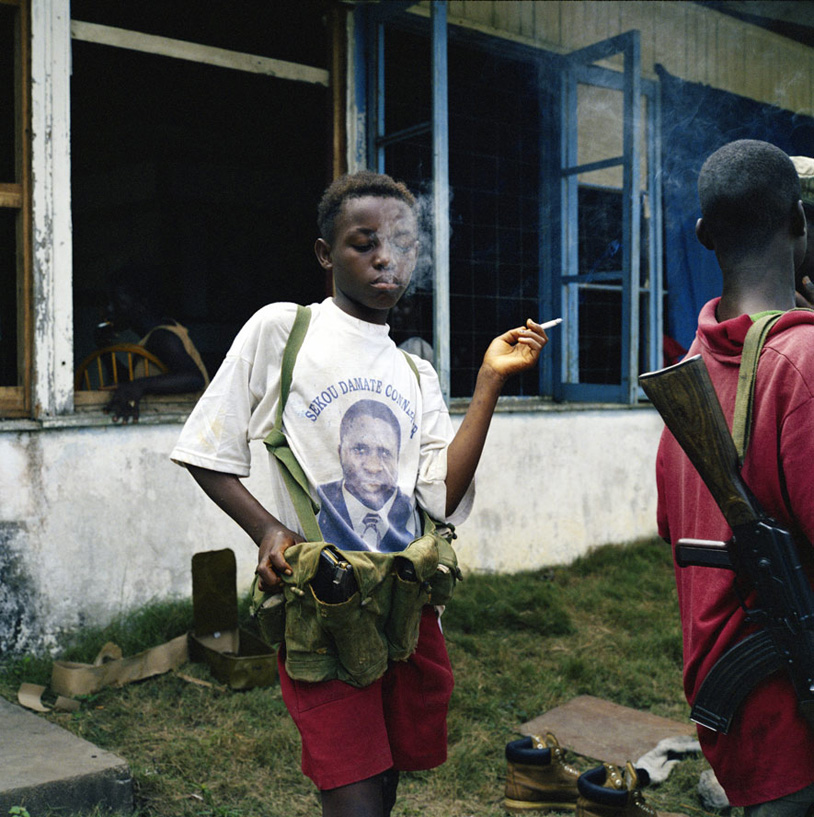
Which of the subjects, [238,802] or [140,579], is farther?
[140,579]

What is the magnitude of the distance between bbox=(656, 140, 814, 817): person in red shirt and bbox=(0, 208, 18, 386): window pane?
3.31 metres

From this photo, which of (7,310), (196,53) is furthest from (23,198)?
(196,53)

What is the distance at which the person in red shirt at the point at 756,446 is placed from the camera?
1.51 m

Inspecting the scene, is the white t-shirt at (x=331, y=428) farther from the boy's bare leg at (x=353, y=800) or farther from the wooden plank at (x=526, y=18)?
the wooden plank at (x=526, y=18)

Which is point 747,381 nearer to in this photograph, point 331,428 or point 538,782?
point 331,428

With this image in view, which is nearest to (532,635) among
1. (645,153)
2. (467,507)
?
(467,507)

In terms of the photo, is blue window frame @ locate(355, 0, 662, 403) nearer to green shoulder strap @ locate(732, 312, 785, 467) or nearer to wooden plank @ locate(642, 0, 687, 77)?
wooden plank @ locate(642, 0, 687, 77)

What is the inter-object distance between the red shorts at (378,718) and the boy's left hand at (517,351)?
0.55 meters

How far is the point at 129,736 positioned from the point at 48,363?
63.1 inches

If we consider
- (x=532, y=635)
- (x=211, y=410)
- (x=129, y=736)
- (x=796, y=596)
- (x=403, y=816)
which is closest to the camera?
(x=796, y=596)

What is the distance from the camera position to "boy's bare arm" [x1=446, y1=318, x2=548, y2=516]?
1.97 metres

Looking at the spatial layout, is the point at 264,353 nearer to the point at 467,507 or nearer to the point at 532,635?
the point at 467,507

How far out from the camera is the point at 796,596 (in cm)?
150

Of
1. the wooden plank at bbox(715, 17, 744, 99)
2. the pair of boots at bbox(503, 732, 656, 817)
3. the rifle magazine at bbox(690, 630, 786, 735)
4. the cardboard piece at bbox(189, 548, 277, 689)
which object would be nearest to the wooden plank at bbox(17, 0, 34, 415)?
the cardboard piece at bbox(189, 548, 277, 689)
